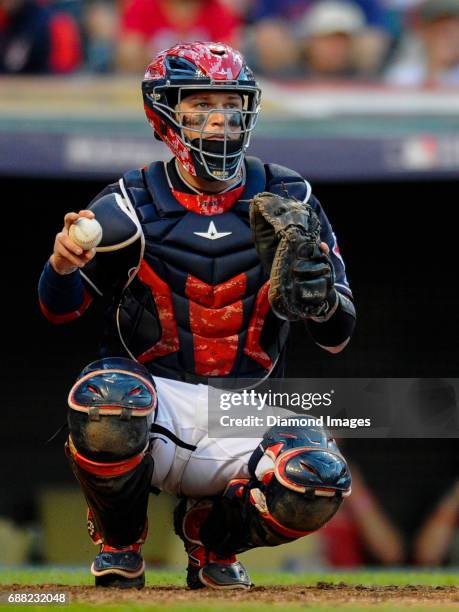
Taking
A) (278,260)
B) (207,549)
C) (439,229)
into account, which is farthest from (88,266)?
(439,229)

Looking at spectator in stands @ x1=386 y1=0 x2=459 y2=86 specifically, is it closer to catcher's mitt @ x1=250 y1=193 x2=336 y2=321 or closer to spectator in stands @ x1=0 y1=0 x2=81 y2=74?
spectator in stands @ x1=0 y1=0 x2=81 y2=74

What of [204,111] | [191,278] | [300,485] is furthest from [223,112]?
[300,485]

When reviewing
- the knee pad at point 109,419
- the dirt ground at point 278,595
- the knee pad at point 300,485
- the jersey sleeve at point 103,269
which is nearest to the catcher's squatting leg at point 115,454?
the knee pad at point 109,419

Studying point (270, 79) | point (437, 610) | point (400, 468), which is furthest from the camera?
point (400, 468)

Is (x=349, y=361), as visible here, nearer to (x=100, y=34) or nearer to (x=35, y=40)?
(x=100, y=34)

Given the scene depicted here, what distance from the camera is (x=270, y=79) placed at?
7793 mm

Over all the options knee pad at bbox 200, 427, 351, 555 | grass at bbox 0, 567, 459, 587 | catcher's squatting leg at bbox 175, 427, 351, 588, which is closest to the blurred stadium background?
grass at bbox 0, 567, 459, 587

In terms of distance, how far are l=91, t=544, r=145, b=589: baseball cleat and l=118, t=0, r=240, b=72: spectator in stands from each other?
4366 mm

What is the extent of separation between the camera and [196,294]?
420cm

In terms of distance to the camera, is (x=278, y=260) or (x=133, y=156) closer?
(x=278, y=260)

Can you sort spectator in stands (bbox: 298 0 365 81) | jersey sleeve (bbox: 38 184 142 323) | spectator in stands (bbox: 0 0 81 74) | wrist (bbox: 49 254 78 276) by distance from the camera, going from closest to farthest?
wrist (bbox: 49 254 78 276) < jersey sleeve (bbox: 38 184 142 323) < spectator in stands (bbox: 0 0 81 74) < spectator in stands (bbox: 298 0 365 81)

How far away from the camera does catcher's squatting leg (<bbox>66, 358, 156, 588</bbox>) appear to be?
12.4ft

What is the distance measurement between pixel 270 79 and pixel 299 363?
69.6 inches

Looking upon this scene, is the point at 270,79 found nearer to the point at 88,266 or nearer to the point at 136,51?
the point at 136,51
